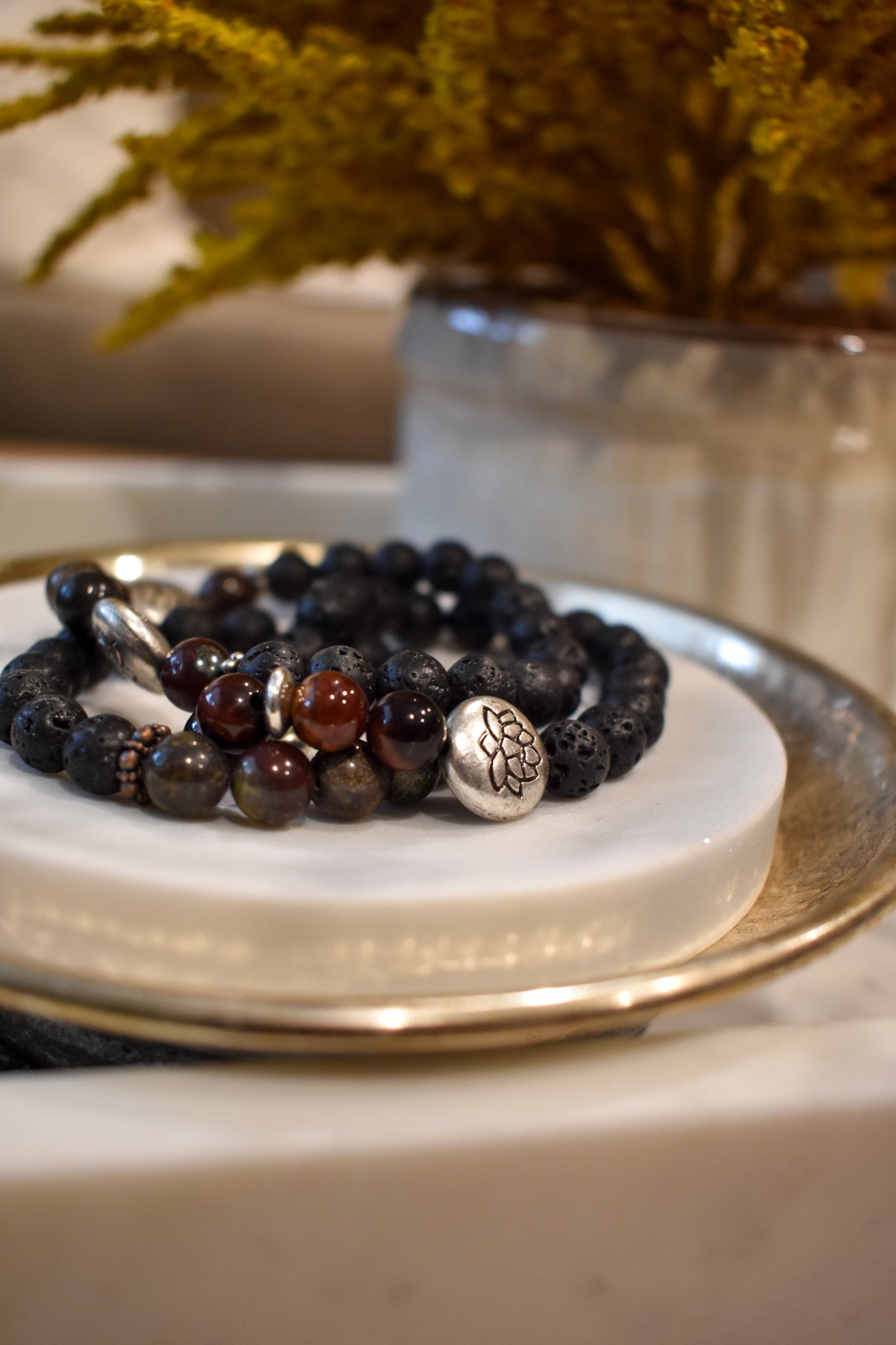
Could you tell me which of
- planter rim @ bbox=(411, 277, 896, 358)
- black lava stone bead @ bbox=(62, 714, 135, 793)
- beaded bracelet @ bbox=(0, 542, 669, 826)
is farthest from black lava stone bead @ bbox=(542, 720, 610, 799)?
planter rim @ bbox=(411, 277, 896, 358)

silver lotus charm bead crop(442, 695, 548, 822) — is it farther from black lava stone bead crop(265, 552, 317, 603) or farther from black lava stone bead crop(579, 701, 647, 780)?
black lava stone bead crop(265, 552, 317, 603)

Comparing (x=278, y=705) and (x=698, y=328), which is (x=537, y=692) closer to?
(x=278, y=705)

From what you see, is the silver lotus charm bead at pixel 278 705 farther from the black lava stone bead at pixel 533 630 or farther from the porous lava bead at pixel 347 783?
the black lava stone bead at pixel 533 630

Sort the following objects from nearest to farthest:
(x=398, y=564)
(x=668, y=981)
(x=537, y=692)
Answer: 1. (x=668, y=981)
2. (x=537, y=692)
3. (x=398, y=564)

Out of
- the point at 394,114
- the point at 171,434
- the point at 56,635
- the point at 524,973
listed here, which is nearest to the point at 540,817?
the point at 524,973

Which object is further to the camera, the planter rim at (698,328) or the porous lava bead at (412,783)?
the planter rim at (698,328)

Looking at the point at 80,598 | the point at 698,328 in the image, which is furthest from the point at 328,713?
the point at 698,328

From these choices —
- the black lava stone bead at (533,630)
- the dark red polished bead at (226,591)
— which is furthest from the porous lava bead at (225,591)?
the black lava stone bead at (533,630)
